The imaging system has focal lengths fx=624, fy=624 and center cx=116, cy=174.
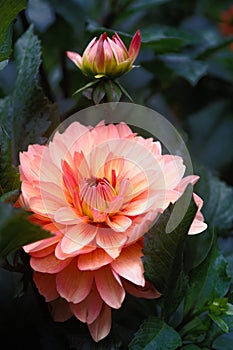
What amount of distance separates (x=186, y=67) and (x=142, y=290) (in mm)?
440

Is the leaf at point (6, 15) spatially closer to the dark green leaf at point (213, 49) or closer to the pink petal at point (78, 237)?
the pink petal at point (78, 237)

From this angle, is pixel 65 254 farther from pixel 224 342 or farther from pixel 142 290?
pixel 224 342

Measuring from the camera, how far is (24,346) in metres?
0.54

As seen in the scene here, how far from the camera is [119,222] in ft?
1.52

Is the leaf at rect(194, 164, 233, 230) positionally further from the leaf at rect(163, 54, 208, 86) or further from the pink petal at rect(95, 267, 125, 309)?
the pink petal at rect(95, 267, 125, 309)

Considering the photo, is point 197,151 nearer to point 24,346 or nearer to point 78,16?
point 78,16

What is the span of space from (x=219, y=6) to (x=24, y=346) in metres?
0.83

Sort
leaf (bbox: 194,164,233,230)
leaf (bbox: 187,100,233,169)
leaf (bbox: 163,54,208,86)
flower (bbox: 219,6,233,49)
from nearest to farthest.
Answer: leaf (bbox: 194,164,233,230) → leaf (bbox: 163,54,208,86) → leaf (bbox: 187,100,233,169) → flower (bbox: 219,6,233,49)

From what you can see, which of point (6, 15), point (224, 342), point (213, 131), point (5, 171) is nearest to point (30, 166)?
point (5, 171)

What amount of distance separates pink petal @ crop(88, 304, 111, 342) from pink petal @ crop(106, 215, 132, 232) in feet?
0.19

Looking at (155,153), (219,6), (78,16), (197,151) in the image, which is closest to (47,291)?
(155,153)

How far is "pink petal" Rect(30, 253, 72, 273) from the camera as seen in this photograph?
434 mm

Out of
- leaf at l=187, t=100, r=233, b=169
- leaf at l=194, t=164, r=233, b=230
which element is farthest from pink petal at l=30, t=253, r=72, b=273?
leaf at l=187, t=100, r=233, b=169

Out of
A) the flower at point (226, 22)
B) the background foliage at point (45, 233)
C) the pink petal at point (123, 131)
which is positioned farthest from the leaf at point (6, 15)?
the flower at point (226, 22)
